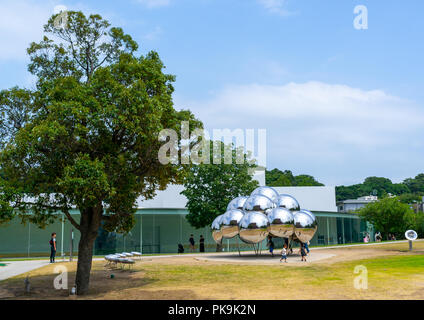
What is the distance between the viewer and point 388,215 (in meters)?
51.9

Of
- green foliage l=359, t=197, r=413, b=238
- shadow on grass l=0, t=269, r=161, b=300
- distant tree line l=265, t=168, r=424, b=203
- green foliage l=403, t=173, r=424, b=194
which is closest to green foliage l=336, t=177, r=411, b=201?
distant tree line l=265, t=168, r=424, b=203

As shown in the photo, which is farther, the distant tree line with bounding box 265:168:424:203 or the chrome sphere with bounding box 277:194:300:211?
the distant tree line with bounding box 265:168:424:203

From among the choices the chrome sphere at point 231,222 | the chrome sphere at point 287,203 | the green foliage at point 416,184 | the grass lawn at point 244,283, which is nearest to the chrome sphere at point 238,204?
the chrome sphere at point 231,222

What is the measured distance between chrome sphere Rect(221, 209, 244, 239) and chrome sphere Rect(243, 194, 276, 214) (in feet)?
2.10

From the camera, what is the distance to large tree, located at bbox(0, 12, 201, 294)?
11984 millimetres

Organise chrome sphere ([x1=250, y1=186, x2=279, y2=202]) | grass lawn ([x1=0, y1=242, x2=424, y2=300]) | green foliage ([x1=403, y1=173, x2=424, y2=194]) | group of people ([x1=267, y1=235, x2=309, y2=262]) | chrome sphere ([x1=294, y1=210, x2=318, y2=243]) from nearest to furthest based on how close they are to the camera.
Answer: grass lawn ([x1=0, y1=242, x2=424, y2=300]) < group of people ([x1=267, y1=235, x2=309, y2=262]) < chrome sphere ([x1=294, y1=210, x2=318, y2=243]) < chrome sphere ([x1=250, y1=186, x2=279, y2=202]) < green foliage ([x1=403, y1=173, x2=424, y2=194])

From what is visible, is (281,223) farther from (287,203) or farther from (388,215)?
(388,215)

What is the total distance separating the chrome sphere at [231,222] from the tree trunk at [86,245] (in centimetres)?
1151

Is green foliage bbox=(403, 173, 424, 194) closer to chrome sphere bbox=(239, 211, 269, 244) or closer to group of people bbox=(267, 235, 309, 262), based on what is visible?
group of people bbox=(267, 235, 309, 262)

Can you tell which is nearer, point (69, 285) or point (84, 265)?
point (84, 265)

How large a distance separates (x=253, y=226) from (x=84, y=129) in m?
12.9
